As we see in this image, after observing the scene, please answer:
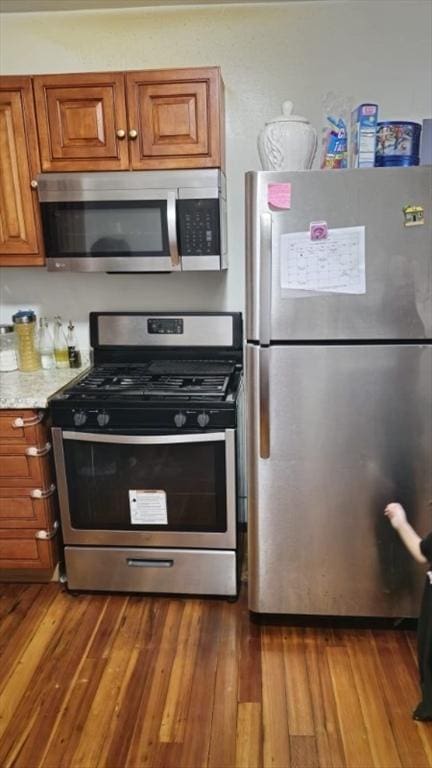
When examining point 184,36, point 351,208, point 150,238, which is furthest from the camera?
point 184,36

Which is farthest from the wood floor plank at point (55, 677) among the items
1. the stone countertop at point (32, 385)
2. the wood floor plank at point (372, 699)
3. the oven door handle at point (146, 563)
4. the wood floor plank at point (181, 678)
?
the wood floor plank at point (372, 699)

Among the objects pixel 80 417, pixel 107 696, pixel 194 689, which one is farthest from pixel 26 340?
pixel 194 689

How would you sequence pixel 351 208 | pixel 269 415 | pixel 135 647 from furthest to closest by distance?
1. pixel 135 647
2. pixel 269 415
3. pixel 351 208

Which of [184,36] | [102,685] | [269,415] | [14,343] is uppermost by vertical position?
[184,36]

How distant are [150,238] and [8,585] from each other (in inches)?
63.6

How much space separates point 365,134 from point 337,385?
32.1 inches

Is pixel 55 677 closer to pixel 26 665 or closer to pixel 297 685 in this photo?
pixel 26 665

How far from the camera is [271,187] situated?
167cm

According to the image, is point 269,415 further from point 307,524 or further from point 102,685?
point 102,685

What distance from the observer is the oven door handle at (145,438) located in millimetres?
2029

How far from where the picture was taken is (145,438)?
2049 mm

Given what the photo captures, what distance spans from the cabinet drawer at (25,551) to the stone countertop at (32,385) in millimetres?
556

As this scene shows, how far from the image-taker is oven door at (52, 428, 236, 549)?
6.79ft

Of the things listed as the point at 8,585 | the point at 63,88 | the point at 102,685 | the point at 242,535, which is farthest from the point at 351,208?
the point at 8,585
